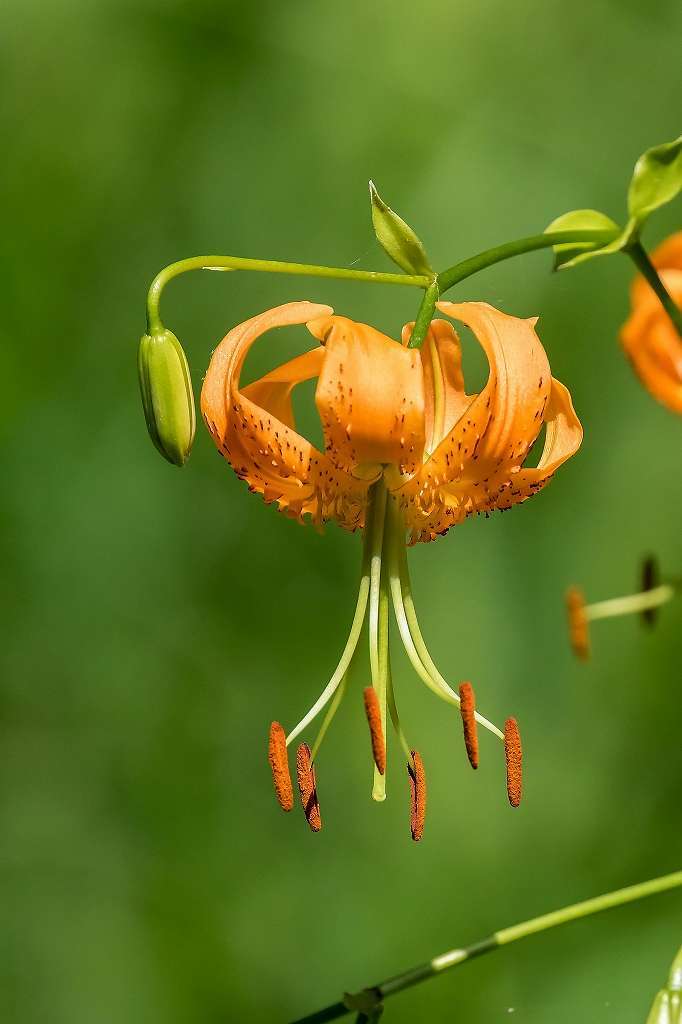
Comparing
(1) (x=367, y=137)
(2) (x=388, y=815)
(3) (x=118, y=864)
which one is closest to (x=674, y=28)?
(1) (x=367, y=137)

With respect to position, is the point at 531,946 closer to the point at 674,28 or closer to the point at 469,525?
the point at 469,525

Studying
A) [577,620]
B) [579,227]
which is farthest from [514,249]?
[577,620]

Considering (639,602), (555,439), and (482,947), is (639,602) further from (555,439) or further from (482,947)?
(482,947)

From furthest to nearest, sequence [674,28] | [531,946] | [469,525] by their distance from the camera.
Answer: [674,28], [469,525], [531,946]

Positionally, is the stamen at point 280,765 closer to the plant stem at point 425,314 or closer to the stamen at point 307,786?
the stamen at point 307,786

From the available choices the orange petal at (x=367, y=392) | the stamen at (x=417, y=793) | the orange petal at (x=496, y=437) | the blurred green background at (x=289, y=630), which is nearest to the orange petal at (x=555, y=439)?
the orange petal at (x=496, y=437)
